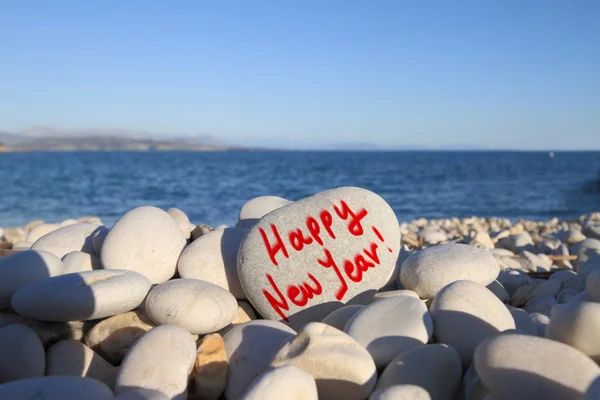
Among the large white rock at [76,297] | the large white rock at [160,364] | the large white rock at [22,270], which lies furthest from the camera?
the large white rock at [22,270]

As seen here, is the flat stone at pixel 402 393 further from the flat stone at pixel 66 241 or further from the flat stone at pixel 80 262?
the flat stone at pixel 66 241

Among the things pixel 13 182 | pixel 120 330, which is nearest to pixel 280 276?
pixel 120 330

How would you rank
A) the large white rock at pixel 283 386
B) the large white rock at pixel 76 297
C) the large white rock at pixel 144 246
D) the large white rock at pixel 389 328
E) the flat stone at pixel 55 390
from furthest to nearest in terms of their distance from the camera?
the large white rock at pixel 144 246, the large white rock at pixel 76 297, the large white rock at pixel 389 328, the flat stone at pixel 55 390, the large white rock at pixel 283 386

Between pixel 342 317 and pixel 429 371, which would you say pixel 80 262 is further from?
pixel 429 371

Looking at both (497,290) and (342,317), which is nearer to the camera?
(342,317)

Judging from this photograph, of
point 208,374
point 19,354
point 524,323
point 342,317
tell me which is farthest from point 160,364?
point 524,323

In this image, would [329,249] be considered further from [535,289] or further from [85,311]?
[535,289]

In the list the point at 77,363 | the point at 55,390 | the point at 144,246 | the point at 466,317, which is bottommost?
the point at 77,363

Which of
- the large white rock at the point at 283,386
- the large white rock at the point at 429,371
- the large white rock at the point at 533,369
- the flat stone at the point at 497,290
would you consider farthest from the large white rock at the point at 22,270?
the flat stone at the point at 497,290
